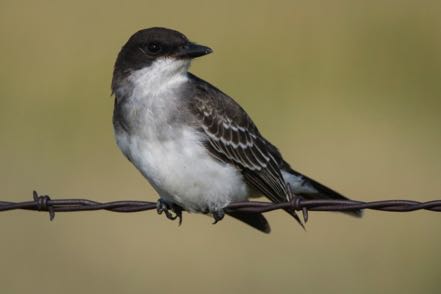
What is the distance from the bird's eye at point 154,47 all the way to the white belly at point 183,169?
0.63 meters

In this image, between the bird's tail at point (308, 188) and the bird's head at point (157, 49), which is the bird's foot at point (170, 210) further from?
the bird's head at point (157, 49)

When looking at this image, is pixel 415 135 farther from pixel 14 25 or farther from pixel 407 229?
pixel 14 25

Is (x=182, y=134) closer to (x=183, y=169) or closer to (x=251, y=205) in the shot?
(x=183, y=169)

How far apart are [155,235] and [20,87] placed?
3.21 meters

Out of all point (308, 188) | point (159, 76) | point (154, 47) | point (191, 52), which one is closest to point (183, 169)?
point (159, 76)

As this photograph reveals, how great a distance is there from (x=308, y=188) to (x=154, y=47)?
1633 millimetres

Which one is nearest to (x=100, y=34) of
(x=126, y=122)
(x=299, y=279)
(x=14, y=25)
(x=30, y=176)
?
(x=14, y=25)

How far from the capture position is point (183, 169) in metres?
8.12

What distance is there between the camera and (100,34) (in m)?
14.9

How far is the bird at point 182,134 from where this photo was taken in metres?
8.16

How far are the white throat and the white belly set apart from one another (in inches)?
13.8

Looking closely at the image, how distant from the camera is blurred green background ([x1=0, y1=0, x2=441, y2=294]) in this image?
11312 millimetres

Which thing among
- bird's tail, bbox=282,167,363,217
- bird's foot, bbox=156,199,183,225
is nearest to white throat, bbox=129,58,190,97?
bird's foot, bbox=156,199,183,225

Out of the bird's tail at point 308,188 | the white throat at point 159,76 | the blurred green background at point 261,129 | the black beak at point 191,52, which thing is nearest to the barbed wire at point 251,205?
the white throat at point 159,76
